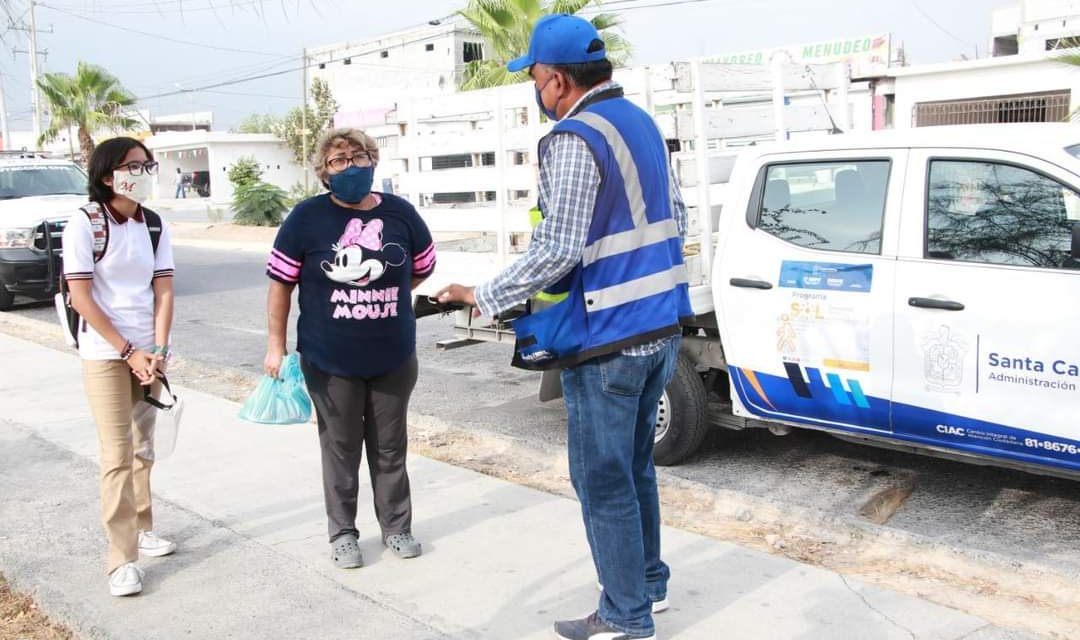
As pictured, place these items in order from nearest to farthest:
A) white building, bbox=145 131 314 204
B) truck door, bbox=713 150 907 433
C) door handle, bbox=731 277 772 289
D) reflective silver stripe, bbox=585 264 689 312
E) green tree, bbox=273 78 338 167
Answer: reflective silver stripe, bbox=585 264 689 312 < truck door, bbox=713 150 907 433 < door handle, bbox=731 277 772 289 < green tree, bbox=273 78 338 167 < white building, bbox=145 131 314 204

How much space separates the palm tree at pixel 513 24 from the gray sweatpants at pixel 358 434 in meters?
14.7

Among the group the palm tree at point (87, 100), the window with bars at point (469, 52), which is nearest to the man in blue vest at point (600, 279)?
the palm tree at point (87, 100)

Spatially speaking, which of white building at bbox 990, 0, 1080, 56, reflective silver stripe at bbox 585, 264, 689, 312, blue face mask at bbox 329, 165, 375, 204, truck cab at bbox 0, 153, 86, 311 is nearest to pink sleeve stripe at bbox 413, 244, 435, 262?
blue face mask at bbox 329, 165, 375, 204

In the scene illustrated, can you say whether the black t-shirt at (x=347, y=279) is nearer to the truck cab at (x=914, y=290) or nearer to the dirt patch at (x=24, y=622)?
the dirt patch at (x=24, y=622)

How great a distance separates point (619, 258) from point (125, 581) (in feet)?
8.06

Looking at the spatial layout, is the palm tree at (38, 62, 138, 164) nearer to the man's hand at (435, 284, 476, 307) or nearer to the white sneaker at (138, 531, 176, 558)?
the white sneaker at (138, 531, 176, 558)

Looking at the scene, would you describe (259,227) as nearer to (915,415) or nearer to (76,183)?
(76,183)

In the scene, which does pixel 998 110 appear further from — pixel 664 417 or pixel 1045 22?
pixel 664 417

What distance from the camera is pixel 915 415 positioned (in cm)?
468

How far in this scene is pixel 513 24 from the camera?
19062 mm

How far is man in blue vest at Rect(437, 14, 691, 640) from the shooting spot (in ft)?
10.1

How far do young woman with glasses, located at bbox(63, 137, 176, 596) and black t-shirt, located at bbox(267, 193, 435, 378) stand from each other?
57cm

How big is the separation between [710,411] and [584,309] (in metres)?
2.79

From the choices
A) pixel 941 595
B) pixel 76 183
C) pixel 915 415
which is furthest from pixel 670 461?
pixel 76 183
